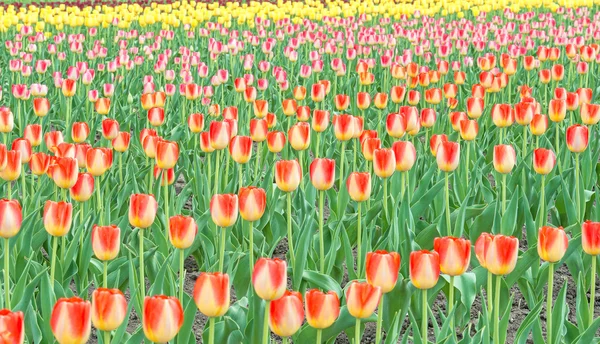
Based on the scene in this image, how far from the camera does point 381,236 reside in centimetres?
322

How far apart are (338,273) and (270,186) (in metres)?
0.62

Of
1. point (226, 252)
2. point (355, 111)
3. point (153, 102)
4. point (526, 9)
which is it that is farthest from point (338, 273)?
point (526, 9)

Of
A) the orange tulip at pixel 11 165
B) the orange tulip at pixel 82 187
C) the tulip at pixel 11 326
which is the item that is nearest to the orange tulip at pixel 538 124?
the orange tulip at pixel 82 187

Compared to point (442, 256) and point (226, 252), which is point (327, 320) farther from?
point (226, 252)

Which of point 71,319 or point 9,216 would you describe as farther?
point 9,216

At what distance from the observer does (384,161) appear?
2.87 m

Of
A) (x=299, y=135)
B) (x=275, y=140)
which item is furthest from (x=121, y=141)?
(x=299, y=135)

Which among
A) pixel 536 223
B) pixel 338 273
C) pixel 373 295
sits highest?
pixel 373 295

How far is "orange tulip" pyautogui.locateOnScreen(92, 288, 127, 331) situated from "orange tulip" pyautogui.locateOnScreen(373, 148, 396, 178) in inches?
53.7

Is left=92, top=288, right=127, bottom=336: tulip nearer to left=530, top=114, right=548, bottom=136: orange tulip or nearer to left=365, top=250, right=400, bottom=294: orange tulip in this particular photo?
left=365, top=250, right=400, bottom=294: orange tulip

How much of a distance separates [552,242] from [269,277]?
2.49 feet

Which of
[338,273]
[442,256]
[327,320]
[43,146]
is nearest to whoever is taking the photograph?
[327,320]

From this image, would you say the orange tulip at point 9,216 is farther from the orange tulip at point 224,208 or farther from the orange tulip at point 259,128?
the orange tulip at point 259,128

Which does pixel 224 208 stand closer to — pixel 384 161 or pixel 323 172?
pixel 323 172
